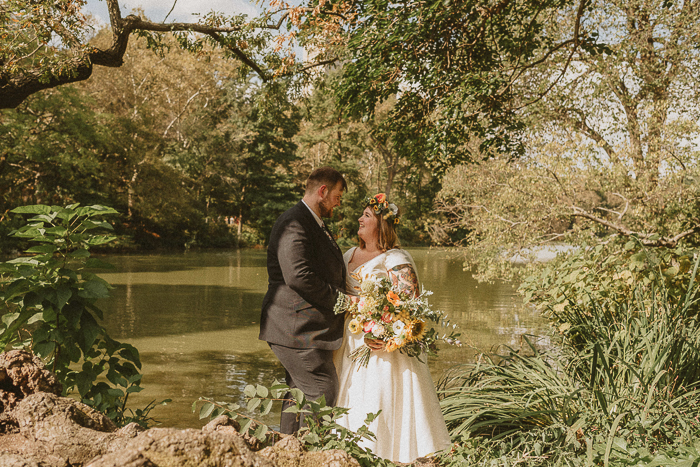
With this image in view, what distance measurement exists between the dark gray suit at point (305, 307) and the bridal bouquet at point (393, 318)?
0.22m

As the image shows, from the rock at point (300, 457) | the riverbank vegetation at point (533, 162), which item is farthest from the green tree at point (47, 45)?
the rock at point (300, 457)

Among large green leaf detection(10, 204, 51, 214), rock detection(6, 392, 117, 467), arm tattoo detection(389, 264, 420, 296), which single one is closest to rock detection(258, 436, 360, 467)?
rock detection(6, 392, 117, 467)

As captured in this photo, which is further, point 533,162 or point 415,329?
point 533,162

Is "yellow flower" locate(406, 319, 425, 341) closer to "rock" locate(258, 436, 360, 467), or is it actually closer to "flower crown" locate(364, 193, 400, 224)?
"flower crown" locate(364, 193, 400, 224)

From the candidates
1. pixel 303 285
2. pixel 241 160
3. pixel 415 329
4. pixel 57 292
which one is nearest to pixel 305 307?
pixel 303 285

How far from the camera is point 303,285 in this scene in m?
3.29

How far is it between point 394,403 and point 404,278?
768 millimetres

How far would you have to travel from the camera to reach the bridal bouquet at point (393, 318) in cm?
313

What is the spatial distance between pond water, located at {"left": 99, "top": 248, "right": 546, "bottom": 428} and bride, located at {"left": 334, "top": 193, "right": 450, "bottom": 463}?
2.39 ft

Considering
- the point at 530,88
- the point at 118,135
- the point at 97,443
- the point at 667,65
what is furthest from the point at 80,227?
the point at 118,135

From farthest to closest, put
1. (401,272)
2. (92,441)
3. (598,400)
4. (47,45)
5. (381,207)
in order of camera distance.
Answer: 1. (47,45)
2. (381,207)
3. (401,272)
4. (598,400)
5. (92,441)

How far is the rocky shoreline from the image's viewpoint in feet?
3.93

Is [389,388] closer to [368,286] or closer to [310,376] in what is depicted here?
[310,376]

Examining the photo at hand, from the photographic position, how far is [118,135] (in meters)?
27.6
